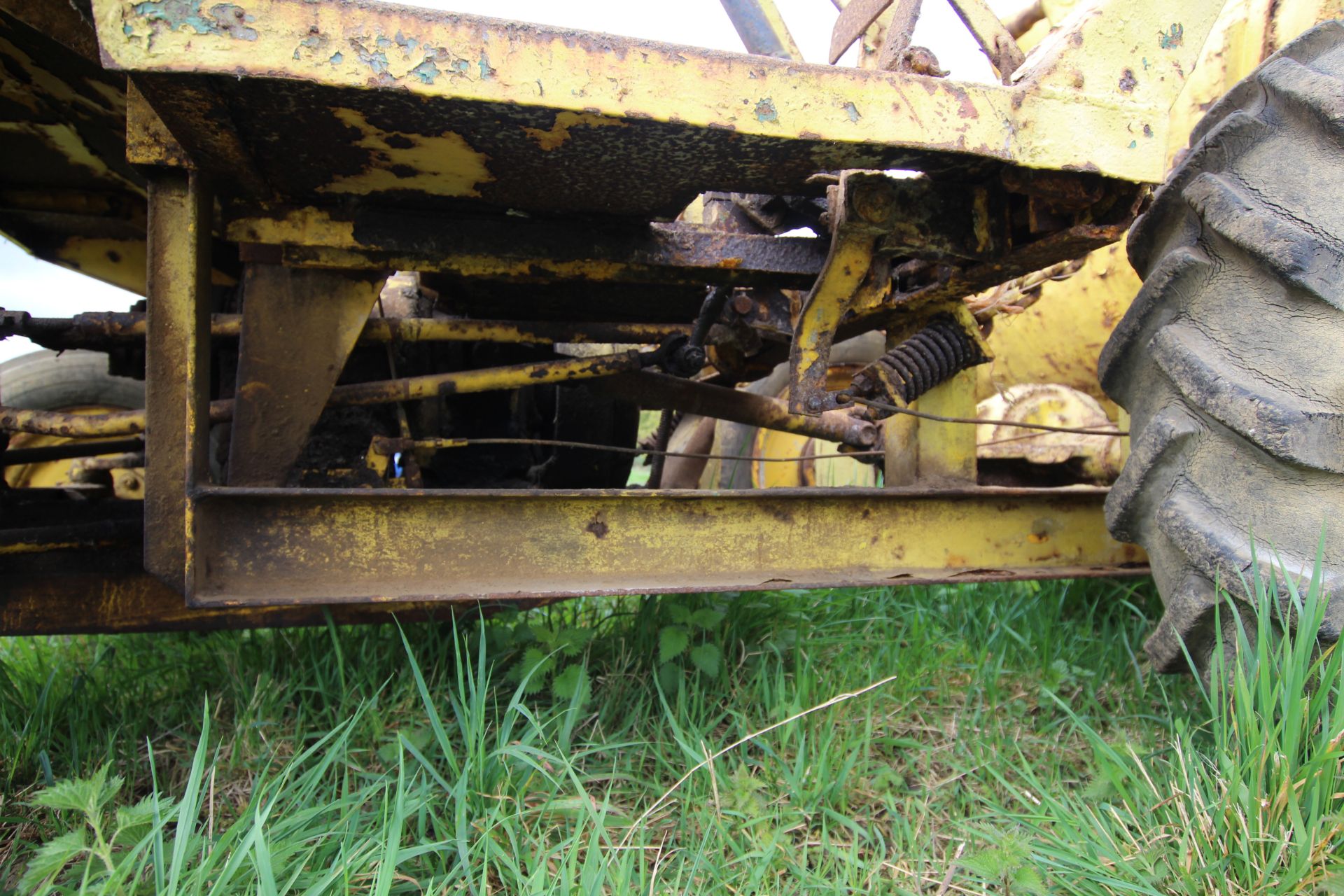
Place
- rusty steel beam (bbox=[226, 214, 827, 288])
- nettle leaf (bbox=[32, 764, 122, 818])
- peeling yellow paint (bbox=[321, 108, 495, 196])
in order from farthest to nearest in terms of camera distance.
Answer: rusty steel beam (bbox=[226, 214, 827, 288]), peeling yellow paint (bbox=[321, 108, 495, 196]), nettle leaf (bbox=[32, 764, 122, 818])

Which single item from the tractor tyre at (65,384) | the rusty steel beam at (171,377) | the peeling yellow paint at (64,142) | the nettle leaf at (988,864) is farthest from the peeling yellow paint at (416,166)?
the tractor tyre at (65,384)

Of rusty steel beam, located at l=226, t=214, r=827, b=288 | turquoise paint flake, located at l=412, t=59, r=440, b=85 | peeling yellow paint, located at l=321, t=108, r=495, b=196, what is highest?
turquoise paint flake, located at l=412, t=59, r=440, b=85

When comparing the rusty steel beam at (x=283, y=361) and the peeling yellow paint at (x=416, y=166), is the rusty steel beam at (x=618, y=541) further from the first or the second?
the peeling yellow paint at (x=416, y=166)

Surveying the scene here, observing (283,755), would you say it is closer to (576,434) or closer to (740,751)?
(740,751)

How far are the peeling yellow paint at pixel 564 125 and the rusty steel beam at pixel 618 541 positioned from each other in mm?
541

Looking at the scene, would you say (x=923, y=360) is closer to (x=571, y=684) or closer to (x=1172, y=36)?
(x=1172, y=36)

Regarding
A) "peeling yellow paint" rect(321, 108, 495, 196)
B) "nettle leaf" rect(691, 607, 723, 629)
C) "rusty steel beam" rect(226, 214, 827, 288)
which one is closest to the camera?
"peeling yellow paint" rect(321, 108, 495, 196)

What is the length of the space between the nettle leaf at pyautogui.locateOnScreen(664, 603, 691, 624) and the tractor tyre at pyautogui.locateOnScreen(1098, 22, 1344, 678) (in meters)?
0.83

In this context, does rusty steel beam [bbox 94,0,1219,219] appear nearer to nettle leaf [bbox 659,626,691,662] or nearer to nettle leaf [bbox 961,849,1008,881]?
nettle leaf [bbox 659,626,691,662]

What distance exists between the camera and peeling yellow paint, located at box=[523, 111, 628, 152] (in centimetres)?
113

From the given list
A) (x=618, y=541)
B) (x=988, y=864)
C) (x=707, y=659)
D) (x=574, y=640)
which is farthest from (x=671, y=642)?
(x=988, y=864)

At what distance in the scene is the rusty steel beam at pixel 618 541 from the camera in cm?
133

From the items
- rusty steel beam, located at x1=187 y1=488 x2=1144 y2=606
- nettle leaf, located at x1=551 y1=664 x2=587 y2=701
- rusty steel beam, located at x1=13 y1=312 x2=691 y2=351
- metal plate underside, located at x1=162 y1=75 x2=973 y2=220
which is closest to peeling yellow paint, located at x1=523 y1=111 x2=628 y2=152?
metal plate underside, located at x1=162 y1=75 x2=973 y2=220

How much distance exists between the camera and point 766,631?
1956mm
